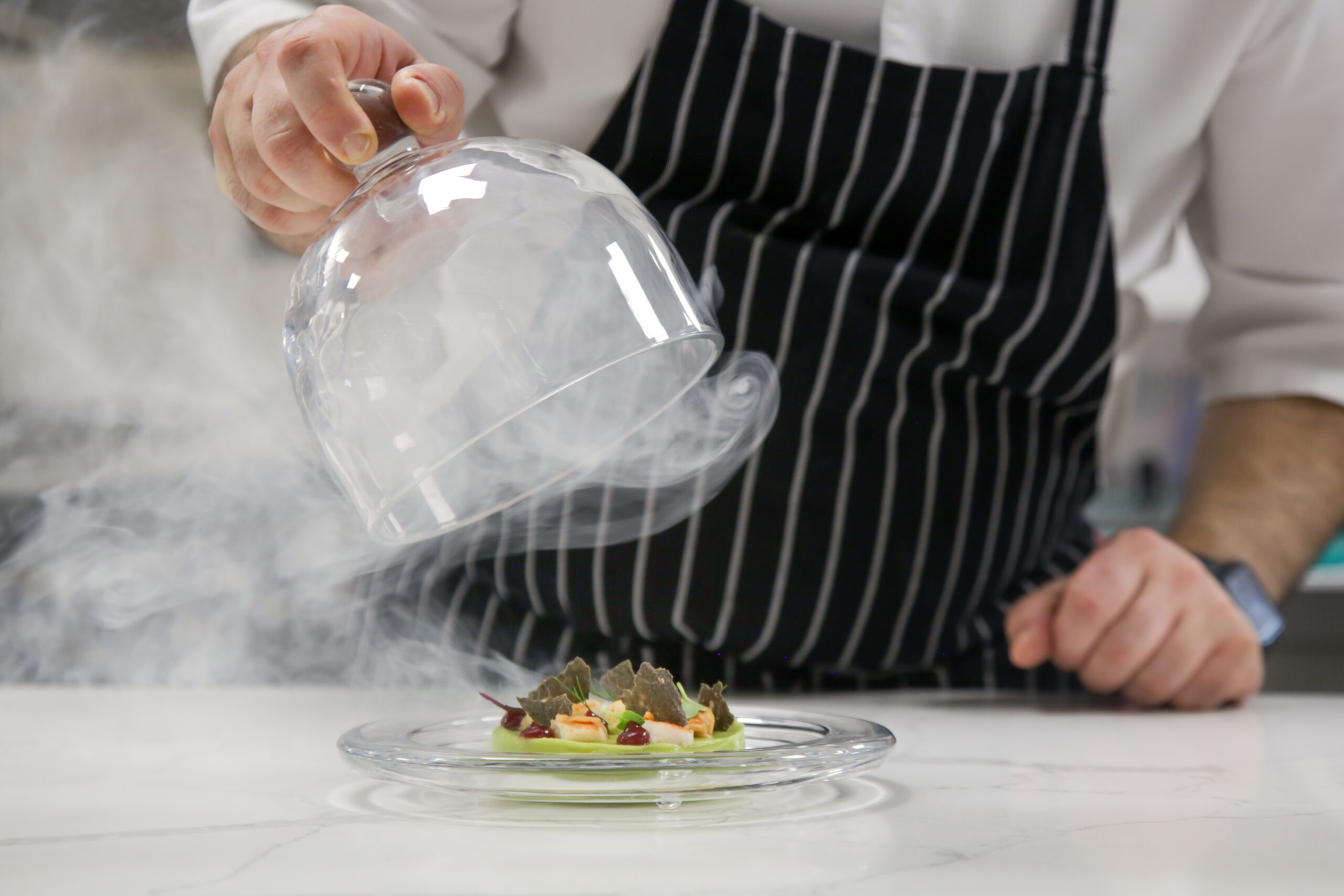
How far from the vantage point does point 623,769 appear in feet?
1.76

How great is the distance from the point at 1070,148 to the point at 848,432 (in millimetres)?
328

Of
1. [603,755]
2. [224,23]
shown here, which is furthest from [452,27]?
[603,755]

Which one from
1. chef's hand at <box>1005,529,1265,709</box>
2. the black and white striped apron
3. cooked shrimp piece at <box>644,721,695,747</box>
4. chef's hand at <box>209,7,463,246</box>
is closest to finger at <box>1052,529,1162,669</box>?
chef's hand at <box>1005,529,1265,709</box>

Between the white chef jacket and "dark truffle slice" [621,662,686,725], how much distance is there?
60 cm

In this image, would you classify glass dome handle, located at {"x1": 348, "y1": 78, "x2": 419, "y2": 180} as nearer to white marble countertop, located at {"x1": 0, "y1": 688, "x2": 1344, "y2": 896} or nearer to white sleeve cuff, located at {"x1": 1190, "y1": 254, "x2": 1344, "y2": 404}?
white marble countertop, located at {"x1": 0, "y1": 688, "x2": 1344, "y2": 896}

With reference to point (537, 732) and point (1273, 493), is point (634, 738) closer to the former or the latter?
point (537, 732)

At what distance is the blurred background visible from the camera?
3.75 feet

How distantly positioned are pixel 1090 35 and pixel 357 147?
740 mm

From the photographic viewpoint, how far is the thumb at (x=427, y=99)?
61cm

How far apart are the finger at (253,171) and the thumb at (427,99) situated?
0.28ft

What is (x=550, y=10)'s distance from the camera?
3.49ft

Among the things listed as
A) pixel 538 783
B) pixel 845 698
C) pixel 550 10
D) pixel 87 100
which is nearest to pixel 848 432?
pixel 845 698

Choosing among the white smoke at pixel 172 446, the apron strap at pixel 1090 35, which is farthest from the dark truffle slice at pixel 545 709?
the apron strap at pixel 1090 35

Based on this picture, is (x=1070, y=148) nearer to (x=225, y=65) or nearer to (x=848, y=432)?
(x=848, y=432)
